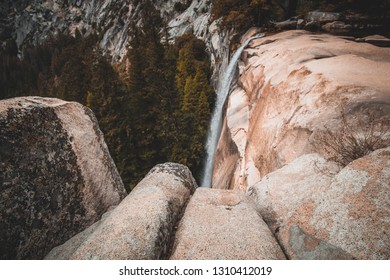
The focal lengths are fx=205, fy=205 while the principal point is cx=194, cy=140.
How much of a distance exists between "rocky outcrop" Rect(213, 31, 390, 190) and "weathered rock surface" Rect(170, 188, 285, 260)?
2735 mm

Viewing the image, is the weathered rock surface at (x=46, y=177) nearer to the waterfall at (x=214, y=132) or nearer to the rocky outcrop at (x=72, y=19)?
the waterfall at (x=214, y=132)

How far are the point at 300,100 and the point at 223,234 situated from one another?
19.4ft

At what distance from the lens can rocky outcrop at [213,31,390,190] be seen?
18.6 ft

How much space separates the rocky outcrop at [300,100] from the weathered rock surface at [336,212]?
160 centimetres

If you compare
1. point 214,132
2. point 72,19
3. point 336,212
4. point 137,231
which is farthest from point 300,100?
point 72,19

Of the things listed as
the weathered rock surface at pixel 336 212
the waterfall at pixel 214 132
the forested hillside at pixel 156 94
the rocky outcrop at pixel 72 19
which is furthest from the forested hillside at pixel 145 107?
the rocky outcrop at pixel 72 19

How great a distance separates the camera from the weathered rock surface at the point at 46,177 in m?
3.88

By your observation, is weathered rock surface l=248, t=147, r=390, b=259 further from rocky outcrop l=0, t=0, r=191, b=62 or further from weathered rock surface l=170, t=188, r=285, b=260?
rocky outcrop l=0, t=0, r=191, b=62

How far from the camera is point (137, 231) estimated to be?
12.2 ft

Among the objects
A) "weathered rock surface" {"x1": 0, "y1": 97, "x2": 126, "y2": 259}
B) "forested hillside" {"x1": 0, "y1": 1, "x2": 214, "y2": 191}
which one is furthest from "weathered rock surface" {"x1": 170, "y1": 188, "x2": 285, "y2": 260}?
"forested hillside" {"x1": 0, "y1": 1, "x2": 214, "y2": 191}

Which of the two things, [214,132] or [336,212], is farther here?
[214,132]

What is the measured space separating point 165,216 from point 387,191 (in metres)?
3.77

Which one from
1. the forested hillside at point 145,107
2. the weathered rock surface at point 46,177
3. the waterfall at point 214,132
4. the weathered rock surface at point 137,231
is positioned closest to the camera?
the weathered rock surface at point 137,231

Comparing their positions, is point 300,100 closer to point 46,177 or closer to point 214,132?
point 46,177
